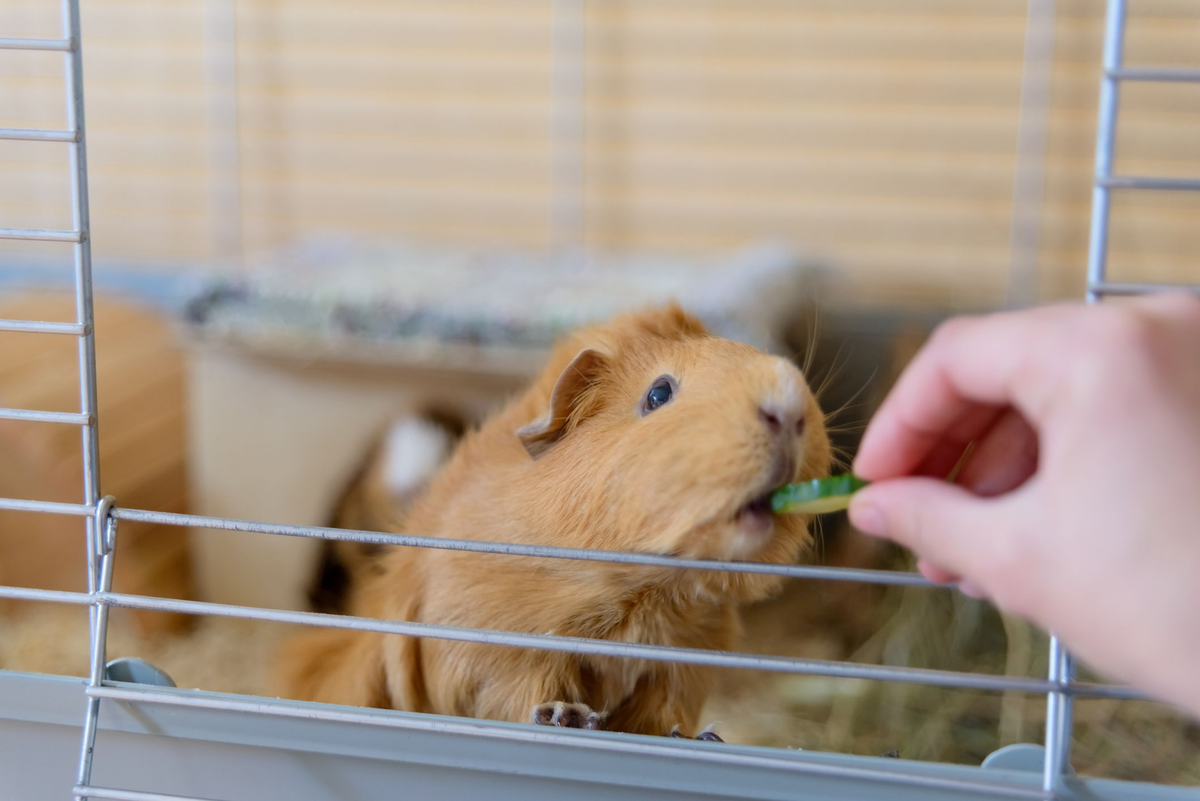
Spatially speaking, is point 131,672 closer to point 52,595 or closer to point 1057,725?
point 52,595

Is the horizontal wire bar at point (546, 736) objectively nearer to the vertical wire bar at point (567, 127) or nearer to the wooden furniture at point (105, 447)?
the wooden furniture at point (105, 447)

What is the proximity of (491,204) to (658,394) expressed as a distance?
2.62m

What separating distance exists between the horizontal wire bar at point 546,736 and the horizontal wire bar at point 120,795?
0.07 m

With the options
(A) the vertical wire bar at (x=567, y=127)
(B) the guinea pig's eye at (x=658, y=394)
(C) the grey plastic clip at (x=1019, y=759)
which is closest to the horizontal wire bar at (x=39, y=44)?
(B) the guinea pig's eye at (x=658, y=394)

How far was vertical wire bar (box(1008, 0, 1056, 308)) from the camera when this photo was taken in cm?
296

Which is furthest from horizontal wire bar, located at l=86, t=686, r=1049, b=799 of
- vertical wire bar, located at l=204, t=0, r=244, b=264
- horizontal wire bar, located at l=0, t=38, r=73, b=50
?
vertical wire bar, located at l=204, t=0, r=244, b=264

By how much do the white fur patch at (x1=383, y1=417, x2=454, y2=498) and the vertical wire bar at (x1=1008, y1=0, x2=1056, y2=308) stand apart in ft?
6.36

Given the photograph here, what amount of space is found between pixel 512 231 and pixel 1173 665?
303 centimetres

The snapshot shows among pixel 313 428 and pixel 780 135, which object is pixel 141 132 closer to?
pixel 313 428

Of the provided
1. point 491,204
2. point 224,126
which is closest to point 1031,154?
point 491,204

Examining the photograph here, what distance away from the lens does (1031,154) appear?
119 inches

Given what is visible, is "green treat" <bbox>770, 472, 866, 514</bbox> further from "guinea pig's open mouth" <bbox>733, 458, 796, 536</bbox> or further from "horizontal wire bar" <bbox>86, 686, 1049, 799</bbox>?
"horizontal wire bar" <bbox>86, 686, 1049, 799</bbox>

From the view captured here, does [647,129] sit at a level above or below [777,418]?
above

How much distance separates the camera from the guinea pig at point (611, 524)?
0.71m
